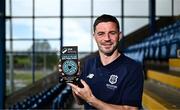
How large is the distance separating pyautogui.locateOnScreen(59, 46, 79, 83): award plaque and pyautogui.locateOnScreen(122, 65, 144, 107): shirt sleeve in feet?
0.71

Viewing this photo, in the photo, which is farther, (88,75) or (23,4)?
(23,4)

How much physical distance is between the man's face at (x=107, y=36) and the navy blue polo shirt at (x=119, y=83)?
3.5 inches

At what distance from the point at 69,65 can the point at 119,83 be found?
0.74 ft

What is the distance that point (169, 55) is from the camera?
627cm

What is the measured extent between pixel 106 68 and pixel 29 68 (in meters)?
11.0

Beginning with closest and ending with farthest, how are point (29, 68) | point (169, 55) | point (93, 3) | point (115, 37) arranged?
point (115, 37)
point (169, 55)
point (93, 3)
point (29, 68)

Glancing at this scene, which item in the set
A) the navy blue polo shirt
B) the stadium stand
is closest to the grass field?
the stadium stand

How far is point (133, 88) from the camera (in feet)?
5.51

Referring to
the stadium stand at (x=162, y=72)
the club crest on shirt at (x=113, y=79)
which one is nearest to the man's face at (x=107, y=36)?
the club crest on shirt at (x=113, y=79)

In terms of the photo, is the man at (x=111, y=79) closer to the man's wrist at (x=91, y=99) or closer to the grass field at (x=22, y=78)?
the man's wrist at (x=91, y=99)

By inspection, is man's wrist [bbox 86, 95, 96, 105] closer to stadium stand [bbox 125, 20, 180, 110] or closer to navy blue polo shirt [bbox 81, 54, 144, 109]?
navy blue polo shirt [bbox 81, 54, 144, 109]

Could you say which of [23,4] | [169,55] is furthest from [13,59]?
[169,55]

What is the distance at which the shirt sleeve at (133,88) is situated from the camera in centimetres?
166

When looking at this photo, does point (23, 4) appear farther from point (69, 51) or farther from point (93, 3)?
point (69, 51)
